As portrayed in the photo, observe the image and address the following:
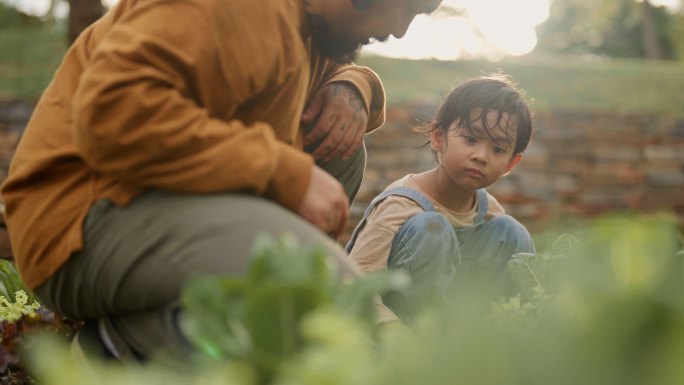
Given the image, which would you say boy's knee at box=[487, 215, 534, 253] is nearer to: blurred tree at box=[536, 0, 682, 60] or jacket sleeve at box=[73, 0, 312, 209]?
jacket sleeve at box=[73, 0, 312, 209]

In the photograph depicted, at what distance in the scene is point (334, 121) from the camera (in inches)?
96.1

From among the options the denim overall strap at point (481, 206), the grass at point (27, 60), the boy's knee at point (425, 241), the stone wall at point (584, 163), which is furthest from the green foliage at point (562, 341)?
the grass at point (27, 60)

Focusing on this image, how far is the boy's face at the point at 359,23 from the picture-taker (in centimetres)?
195

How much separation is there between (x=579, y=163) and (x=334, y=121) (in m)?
9.00

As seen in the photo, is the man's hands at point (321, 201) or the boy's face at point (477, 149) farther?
the boy's face at point (477, 149)

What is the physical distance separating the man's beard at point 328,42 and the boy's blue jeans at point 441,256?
79cm

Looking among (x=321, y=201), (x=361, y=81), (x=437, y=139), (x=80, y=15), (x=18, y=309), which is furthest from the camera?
(x=80, y=15)

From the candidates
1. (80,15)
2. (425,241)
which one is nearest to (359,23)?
(425,241)

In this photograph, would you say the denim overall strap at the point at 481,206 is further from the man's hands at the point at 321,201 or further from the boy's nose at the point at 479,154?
the man's hands at the point at 321,201

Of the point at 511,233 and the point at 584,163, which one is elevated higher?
the point at 584,163

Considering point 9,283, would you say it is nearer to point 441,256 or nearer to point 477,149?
point 441,256

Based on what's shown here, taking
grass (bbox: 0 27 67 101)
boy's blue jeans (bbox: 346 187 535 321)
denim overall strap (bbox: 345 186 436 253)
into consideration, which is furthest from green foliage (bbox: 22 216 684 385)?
grass (bbox: 0 27 67 101)

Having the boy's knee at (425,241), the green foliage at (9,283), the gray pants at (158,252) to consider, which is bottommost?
the green foliage at (9,283)

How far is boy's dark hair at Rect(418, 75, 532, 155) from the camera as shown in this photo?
3.31 metres
